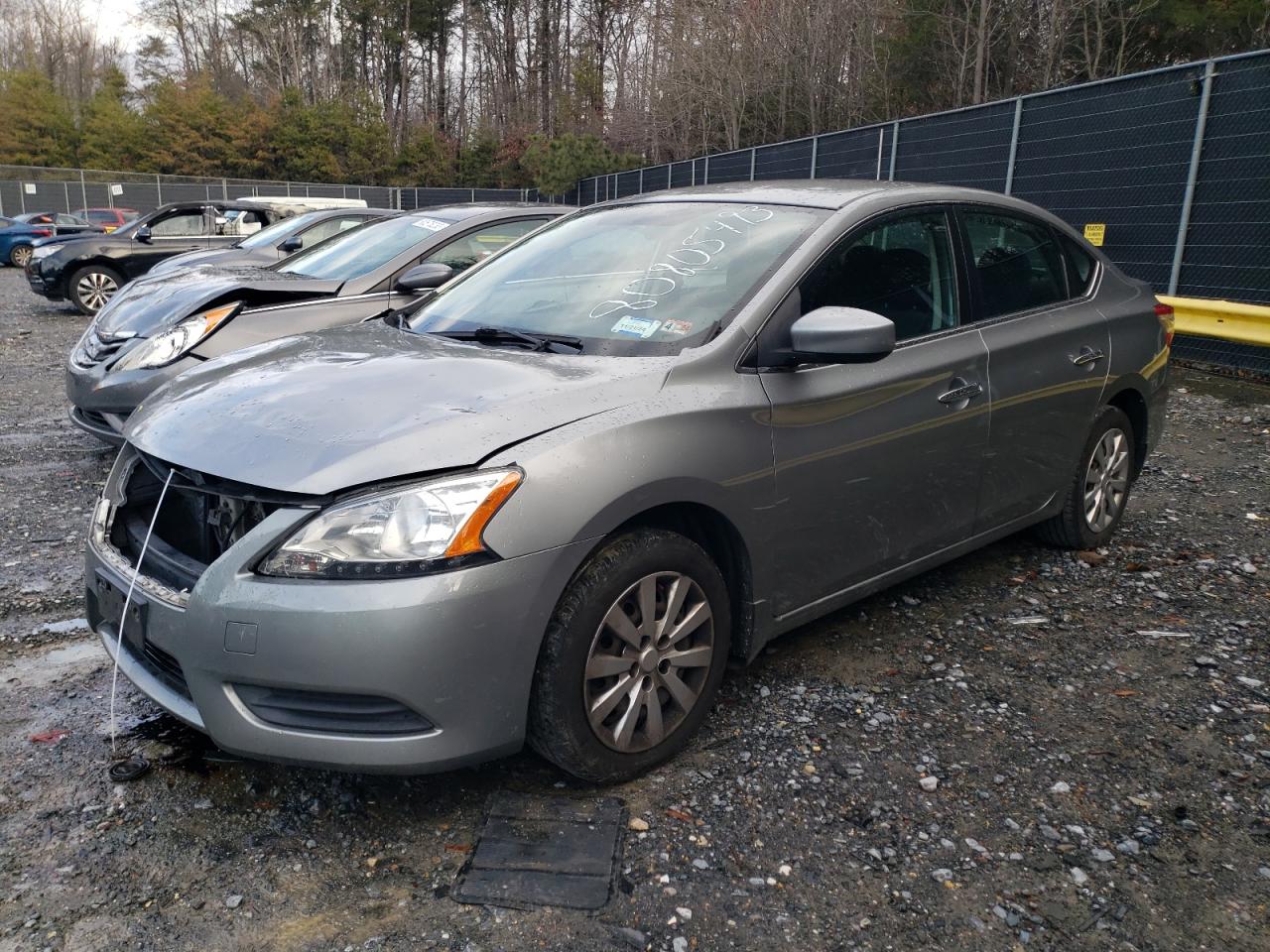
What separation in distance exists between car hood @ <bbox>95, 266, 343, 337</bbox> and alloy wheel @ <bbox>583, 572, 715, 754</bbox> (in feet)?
13.6

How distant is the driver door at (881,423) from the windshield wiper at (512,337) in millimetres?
621

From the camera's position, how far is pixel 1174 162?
8.98 meters

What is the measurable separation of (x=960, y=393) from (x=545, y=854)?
2.16 metres

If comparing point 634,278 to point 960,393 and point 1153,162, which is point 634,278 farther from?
point 1153,162

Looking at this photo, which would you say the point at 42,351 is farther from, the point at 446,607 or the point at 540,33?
the point at 540,33

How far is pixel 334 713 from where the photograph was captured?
2355mm

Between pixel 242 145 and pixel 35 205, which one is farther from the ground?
pixel 242 145

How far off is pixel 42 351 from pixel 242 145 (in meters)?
38.2

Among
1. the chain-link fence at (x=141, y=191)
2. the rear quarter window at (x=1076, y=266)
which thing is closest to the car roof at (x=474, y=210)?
the rear quarter window at (x=1076, y=266)

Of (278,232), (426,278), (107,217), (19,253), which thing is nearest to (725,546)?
(426,278)

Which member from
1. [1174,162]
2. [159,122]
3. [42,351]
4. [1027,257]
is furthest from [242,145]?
[1027,257]

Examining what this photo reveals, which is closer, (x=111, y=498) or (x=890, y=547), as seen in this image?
(x=111, y=498)

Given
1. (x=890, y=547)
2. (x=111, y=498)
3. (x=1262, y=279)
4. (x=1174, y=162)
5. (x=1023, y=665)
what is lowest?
(x=1023, y=665)

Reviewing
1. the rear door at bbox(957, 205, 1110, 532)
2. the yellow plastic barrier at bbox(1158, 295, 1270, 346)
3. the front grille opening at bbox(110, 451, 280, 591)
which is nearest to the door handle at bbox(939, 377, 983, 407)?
the rear door at bbox(957, 205, 1110, 532)
